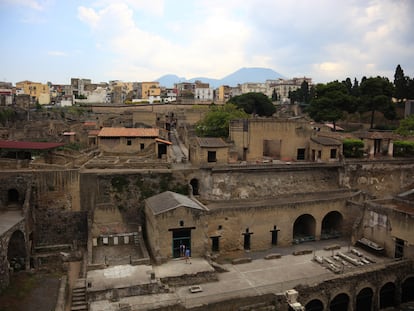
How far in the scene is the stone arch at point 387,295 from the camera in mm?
24406

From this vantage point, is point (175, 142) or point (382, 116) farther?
point (382, 116)

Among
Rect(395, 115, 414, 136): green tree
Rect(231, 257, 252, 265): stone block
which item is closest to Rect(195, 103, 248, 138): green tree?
Rect(395, 115, 414, 136): green tree

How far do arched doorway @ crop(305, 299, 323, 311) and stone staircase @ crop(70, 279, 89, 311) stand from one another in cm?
1242

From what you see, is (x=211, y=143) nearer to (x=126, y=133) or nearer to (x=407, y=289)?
(x=126, y=133)

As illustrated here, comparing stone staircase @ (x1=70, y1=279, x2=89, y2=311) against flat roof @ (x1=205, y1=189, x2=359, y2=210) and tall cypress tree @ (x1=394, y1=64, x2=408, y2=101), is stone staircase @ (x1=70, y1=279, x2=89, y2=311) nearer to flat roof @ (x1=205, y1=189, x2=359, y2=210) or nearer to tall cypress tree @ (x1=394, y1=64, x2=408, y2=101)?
flat roof @ (x1=205, y1=189, x2=359, y2=210)

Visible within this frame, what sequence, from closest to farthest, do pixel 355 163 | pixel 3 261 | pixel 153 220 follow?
pixel 3 261 < pixel 153 220 < pixel 355 163

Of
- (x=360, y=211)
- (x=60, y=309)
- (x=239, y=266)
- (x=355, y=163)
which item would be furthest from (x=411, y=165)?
(x=60, y=309)

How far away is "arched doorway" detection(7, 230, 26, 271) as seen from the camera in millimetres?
22719

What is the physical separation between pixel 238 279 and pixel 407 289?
1203cm

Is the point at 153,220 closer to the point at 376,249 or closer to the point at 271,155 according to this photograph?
the point at 376,249

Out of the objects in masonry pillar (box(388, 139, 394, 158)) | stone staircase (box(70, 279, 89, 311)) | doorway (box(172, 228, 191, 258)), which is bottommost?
stone staircase (box(70, 279, 89, 311))

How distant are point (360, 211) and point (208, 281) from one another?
14.0 meters

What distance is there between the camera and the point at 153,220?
2364cm

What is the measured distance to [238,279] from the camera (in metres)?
22.0
